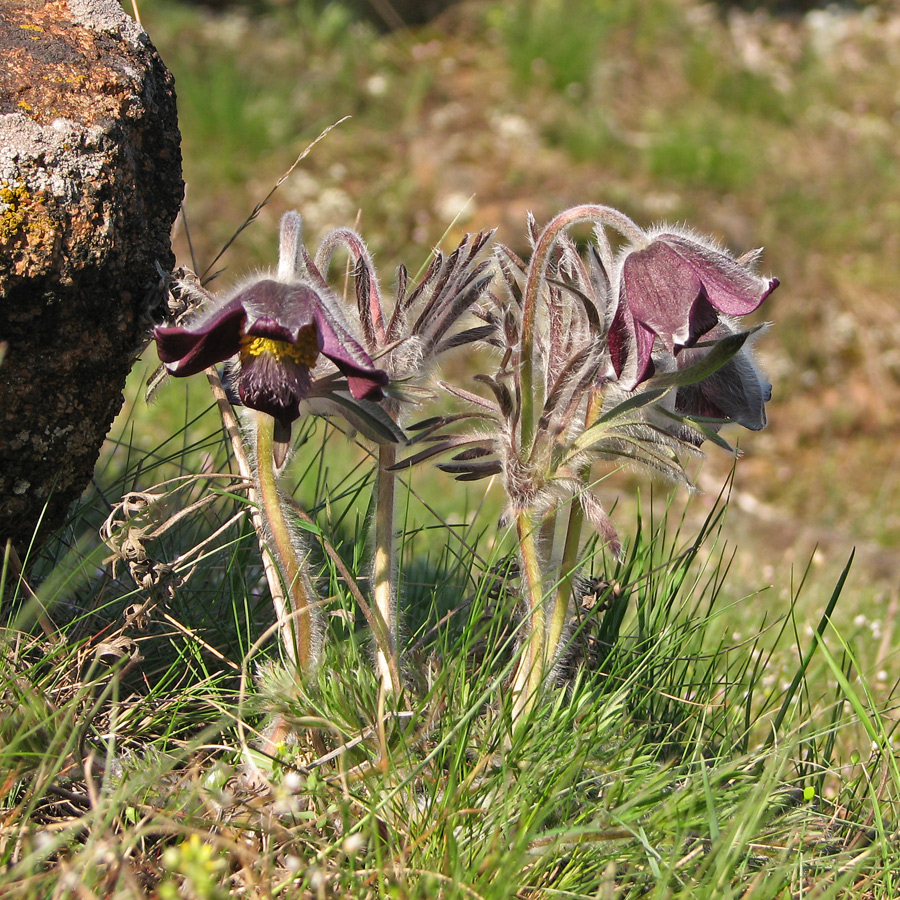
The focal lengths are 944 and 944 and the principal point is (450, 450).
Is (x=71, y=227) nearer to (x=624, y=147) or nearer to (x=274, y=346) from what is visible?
(x=274, y=346)

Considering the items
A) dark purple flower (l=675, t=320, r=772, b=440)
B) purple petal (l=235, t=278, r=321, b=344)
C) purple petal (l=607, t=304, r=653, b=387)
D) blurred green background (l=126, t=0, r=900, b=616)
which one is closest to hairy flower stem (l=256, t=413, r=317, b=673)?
purple petal (l=235, t=278, r=321, b=344)

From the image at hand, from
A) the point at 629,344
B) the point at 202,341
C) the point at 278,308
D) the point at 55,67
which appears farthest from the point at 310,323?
the point at 55,67

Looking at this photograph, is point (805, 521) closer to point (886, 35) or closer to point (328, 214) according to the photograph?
point (328, 214)

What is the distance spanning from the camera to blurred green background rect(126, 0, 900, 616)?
21.1ft

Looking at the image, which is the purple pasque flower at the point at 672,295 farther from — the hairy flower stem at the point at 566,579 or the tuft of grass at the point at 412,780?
the tuft of grass at the point at 412,780

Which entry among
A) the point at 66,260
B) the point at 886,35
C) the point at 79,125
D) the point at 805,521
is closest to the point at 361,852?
the point at 66,260

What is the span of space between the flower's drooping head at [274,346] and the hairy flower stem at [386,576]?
0.22m

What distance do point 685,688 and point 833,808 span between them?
34cm

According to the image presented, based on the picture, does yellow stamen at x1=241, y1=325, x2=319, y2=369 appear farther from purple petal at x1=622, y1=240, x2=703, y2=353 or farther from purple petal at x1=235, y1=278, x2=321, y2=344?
purple petal at x1=622, y1=240, x2=703, y2=353

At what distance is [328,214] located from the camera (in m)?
6.67

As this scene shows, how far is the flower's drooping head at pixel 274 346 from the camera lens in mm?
1229

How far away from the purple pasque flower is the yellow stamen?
44 centimetres

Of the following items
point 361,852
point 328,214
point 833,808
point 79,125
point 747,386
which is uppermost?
point 79,125

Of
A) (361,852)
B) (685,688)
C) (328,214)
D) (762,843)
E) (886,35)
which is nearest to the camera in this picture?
(361,852)
